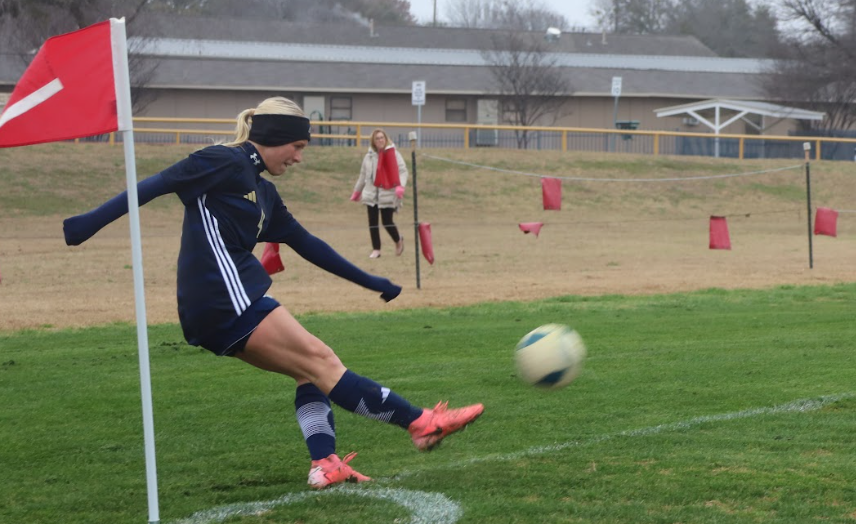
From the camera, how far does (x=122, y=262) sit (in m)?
17.7

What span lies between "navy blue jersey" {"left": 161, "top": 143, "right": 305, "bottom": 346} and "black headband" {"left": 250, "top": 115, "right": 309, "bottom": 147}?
131mm

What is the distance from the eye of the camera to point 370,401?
4902 millimetres

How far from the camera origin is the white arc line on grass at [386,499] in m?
4.47

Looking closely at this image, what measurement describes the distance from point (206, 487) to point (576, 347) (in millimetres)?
1900

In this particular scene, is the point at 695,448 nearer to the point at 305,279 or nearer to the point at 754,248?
the point at 305,279

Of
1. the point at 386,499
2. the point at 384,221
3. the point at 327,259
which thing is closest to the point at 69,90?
the point at 327,259

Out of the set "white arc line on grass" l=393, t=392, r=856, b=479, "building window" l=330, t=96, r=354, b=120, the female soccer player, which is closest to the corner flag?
the female soccer player

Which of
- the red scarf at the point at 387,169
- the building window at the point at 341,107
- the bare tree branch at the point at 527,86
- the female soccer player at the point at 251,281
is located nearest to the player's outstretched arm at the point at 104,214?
the female soccer player at the point at 251,281

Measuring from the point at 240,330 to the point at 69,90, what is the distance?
1169 millimetres

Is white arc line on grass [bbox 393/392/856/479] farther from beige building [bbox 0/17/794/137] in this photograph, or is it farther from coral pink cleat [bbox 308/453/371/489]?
beige building [bbox 0/17/794/137]

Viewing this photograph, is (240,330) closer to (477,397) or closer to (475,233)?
(477,397)

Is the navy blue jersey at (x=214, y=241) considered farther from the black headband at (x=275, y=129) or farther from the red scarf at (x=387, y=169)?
the red scarf at (x=387, y=169)

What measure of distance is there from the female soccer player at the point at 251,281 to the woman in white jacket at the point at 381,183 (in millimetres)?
11334

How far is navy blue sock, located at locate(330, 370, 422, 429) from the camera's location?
4.83 metres
